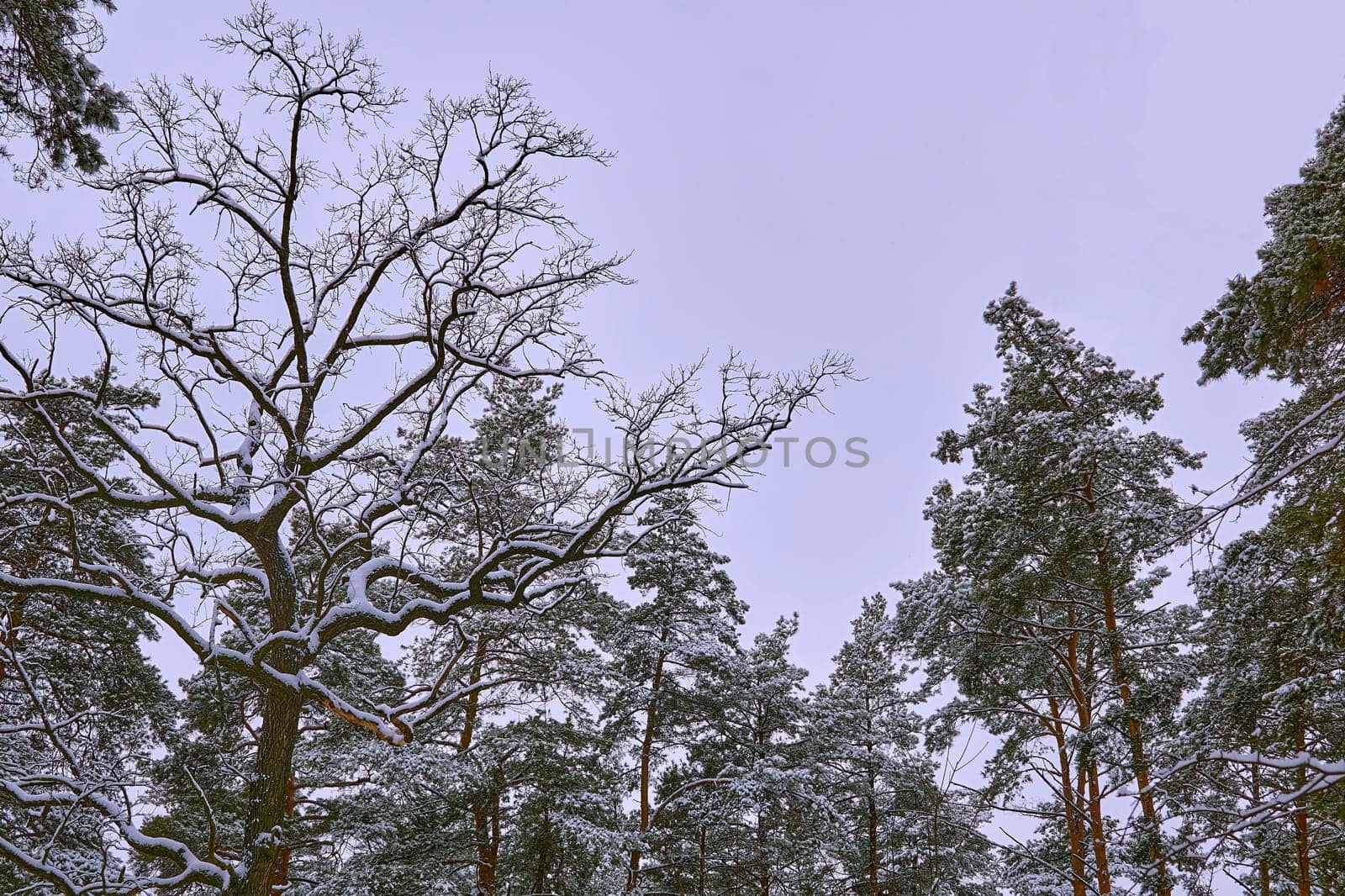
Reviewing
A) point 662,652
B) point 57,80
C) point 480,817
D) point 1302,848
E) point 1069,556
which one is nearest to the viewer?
point 57,80

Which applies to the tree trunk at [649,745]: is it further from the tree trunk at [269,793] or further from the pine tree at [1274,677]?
the pine tree at [1274,677]

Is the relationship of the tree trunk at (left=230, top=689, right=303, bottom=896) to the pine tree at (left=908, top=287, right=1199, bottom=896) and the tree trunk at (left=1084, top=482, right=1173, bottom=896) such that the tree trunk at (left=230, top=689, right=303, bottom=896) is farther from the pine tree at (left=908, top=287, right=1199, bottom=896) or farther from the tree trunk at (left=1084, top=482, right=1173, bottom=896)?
the tree trunk at (left=1084, top=482, right=1173, bottom=896)

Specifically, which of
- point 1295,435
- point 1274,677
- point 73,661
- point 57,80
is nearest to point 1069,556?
point 1274,677

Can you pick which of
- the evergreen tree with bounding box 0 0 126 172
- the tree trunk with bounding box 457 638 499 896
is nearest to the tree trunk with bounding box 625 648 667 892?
the tree trunk with bounding box 457 638 499 896

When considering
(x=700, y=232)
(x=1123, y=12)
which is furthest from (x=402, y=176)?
(x=1123, y=12)

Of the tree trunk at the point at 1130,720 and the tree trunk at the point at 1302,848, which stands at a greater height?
the tree trunk at the point at 1130,720

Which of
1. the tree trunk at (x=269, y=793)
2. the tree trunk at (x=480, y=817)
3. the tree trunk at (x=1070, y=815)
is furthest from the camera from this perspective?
the tree trunk at (x=480, y=817)

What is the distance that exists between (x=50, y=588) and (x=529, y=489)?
456cm

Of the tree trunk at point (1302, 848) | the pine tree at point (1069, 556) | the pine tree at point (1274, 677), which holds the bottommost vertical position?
the tree trunk at point (1302, 848)

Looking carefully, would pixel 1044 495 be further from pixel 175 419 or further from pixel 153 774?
pixel 153 774

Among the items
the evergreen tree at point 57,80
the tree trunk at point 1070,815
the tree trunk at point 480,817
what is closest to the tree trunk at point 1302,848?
the tree trunk at point 1070,815

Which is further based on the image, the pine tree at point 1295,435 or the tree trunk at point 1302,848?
the tree trunk at point 1302,848

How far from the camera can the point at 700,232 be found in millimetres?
172250

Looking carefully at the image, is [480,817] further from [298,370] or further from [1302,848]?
[1302,848]
